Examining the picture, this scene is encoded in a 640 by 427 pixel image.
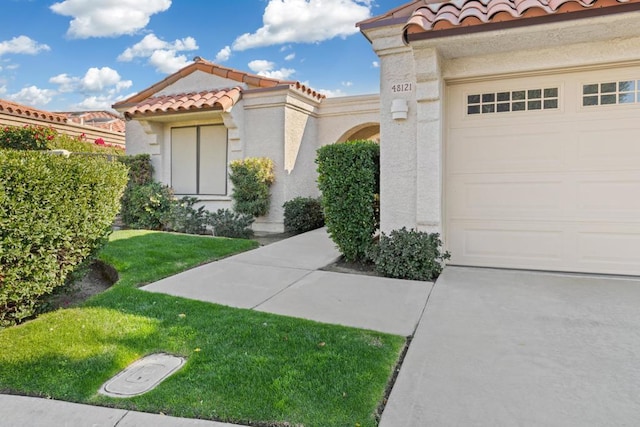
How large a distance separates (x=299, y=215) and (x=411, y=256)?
507 centimetres

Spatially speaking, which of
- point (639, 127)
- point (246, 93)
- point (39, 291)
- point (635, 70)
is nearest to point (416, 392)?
point (39, 291)

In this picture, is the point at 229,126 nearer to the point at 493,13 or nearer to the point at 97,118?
the point at 493,13

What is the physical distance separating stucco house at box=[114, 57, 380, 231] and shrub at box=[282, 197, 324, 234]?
32 centimetres

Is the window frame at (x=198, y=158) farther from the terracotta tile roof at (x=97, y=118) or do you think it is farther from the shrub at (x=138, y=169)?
the terracotta tile roof at (x=97, y=118)

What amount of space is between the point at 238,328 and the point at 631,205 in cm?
542

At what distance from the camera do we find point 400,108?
19.2ft

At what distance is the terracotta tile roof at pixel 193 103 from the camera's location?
9.91 meters

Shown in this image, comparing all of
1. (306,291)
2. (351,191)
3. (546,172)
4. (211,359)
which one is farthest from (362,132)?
(211,359)

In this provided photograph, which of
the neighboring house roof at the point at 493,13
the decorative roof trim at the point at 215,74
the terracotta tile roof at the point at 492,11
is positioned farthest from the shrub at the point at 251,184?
the terracotta tile roof at the point at 492,11

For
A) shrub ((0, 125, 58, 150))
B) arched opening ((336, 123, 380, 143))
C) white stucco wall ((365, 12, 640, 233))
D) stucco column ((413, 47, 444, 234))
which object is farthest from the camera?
arched opening ((336, 123, 380, 143))

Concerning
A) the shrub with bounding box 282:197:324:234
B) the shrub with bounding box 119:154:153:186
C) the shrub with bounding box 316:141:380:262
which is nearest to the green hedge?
the shrub with bounding box 316:141:380:262

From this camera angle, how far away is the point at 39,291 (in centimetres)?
381

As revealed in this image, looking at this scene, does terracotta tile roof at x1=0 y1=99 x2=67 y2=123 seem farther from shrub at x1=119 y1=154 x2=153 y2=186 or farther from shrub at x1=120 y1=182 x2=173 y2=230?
shrub at x1=120 y1=182 x2=173 y2=230

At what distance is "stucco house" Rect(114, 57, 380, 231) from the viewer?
34.3 ft
